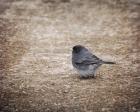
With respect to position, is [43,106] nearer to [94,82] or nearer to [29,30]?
[94,82]

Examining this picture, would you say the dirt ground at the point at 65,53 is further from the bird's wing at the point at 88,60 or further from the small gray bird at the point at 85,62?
the bird's wing at the point at 88,60

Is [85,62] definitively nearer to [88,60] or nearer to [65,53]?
[88,60]

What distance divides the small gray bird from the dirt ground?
0.68ft

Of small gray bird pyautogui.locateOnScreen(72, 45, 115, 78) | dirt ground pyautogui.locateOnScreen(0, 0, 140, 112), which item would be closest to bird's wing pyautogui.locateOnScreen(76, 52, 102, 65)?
small gray bird pyautogui.locateOnScreen(72, 45, 115, 78)

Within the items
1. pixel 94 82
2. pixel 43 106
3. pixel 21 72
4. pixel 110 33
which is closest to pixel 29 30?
pixel 110 33

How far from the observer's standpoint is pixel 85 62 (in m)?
11.3

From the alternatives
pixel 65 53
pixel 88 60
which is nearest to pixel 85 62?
pixel 88 60

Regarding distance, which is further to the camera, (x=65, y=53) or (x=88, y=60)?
(x=65, y=53)

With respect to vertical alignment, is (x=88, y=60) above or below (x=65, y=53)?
above

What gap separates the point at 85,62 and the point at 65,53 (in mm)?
2603

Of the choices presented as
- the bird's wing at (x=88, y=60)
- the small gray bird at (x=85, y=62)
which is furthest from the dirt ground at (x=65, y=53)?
the bird's wing at (x=88, y=60)

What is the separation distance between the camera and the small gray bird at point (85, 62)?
36.7ft

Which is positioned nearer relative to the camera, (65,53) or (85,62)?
(85,62)

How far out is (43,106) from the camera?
10.1 metres
